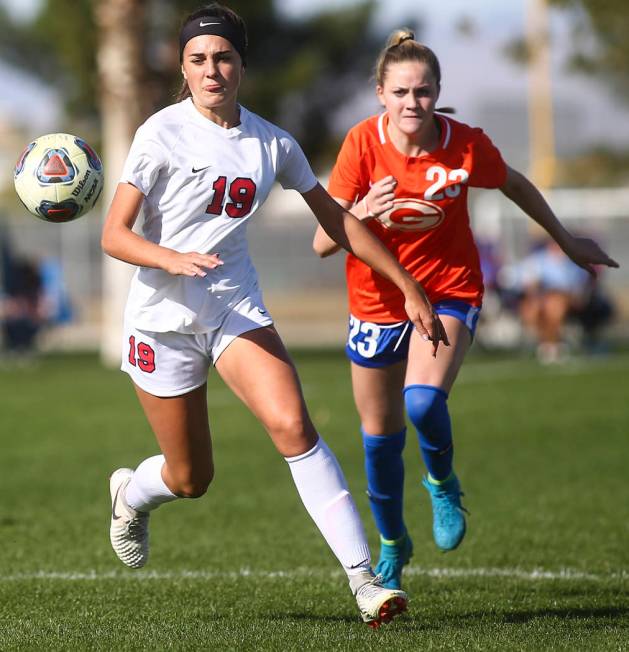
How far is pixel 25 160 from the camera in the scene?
5695 millimetres

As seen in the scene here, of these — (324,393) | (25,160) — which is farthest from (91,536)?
(324,393)

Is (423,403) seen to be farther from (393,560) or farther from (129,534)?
(129,534)

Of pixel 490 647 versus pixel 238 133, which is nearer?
pixel 490 647

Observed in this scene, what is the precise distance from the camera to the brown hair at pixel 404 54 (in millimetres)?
6102

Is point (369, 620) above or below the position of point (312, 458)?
below

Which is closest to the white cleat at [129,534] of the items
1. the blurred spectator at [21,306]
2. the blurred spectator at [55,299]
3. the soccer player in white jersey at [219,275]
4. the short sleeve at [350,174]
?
the soccer player in white jersey at [219,275]

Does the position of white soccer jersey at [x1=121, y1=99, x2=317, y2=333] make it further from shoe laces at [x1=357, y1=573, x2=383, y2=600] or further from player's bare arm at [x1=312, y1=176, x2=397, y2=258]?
shoe laces at [x1=357, y1=573, x2=383, y2=600]

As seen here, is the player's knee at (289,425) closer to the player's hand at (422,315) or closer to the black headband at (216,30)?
the player's hand at (422,315)

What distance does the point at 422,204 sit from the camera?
20.4 feet

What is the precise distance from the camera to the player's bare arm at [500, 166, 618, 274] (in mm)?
6500

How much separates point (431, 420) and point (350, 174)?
1.18 meters

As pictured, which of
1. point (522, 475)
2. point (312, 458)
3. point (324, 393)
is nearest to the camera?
point (312, 458)

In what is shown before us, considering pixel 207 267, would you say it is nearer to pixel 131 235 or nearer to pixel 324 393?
pixel 131 235

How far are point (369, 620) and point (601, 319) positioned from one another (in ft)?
61.0
